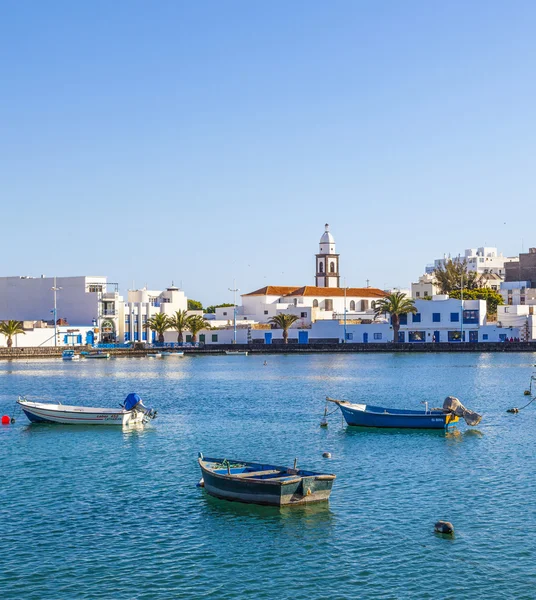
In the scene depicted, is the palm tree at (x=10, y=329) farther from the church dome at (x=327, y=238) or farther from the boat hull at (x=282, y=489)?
the boat hull at (x=282, y=489)

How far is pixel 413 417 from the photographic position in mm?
44875

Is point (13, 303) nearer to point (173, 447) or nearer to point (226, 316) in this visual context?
point (226, 316)

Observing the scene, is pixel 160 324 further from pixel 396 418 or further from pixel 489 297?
pixel 396 418

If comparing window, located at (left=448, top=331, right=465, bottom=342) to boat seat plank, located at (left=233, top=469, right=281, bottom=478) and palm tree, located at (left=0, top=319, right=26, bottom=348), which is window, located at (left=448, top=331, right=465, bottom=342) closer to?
palm tree, located at (left=0, top=319, right=26, bottom=348)

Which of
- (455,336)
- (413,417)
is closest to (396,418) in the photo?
(413,417)

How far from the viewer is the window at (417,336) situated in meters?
124

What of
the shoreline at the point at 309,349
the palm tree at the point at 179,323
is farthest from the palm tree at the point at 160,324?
the shoreline at the point at 309,349

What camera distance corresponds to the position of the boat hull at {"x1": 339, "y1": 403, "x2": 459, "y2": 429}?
147ft

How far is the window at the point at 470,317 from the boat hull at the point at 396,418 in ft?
256

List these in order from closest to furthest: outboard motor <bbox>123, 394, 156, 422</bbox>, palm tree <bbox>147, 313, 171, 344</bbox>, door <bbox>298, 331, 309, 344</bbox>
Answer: outboard motor <bbox>123, 394, 156, 422</bbox>, palm tree <bbox>147, 313, 171, 344</bbox>, door <bbox>298, 331, 309, 344</bbox>

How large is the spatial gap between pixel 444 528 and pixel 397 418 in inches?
816

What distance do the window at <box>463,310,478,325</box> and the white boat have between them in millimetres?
79993

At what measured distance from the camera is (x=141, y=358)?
397 ft

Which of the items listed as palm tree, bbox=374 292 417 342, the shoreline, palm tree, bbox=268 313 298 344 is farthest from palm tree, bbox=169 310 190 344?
palm tree, bbox=374 292 417 342
